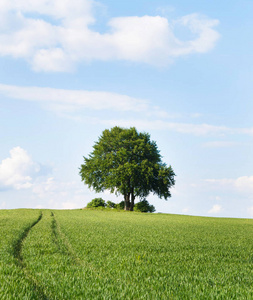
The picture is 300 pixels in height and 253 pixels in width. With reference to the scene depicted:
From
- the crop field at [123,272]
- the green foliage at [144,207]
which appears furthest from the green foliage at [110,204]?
the crop field at [123,272]

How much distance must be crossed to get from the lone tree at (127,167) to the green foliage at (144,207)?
1.03 metres

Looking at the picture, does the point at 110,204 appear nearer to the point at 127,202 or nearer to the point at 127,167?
the point at 127,202

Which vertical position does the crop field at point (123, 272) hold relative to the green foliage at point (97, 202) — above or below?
below

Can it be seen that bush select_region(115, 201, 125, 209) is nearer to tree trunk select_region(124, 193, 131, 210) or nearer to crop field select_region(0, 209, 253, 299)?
tree trunk select_region(124, 193, 131, 210)

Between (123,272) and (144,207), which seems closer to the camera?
(123,272)

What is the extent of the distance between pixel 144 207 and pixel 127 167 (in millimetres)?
9962

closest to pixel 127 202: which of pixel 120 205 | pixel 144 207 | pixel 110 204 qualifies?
pixel 120 205

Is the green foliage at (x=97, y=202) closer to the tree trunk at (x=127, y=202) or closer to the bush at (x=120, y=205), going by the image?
the bush at (x=120, y=205)

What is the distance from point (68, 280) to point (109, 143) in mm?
53773

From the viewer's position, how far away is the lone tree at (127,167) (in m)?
57.0

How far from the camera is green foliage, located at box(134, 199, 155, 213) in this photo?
201ft

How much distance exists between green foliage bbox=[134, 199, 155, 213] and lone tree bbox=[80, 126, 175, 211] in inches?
40.6

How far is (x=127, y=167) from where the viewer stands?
56.3 m

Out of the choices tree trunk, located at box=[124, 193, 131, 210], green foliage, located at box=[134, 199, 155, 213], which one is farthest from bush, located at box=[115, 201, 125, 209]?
green foliage, located at box=[134, 199, 155, 213]
